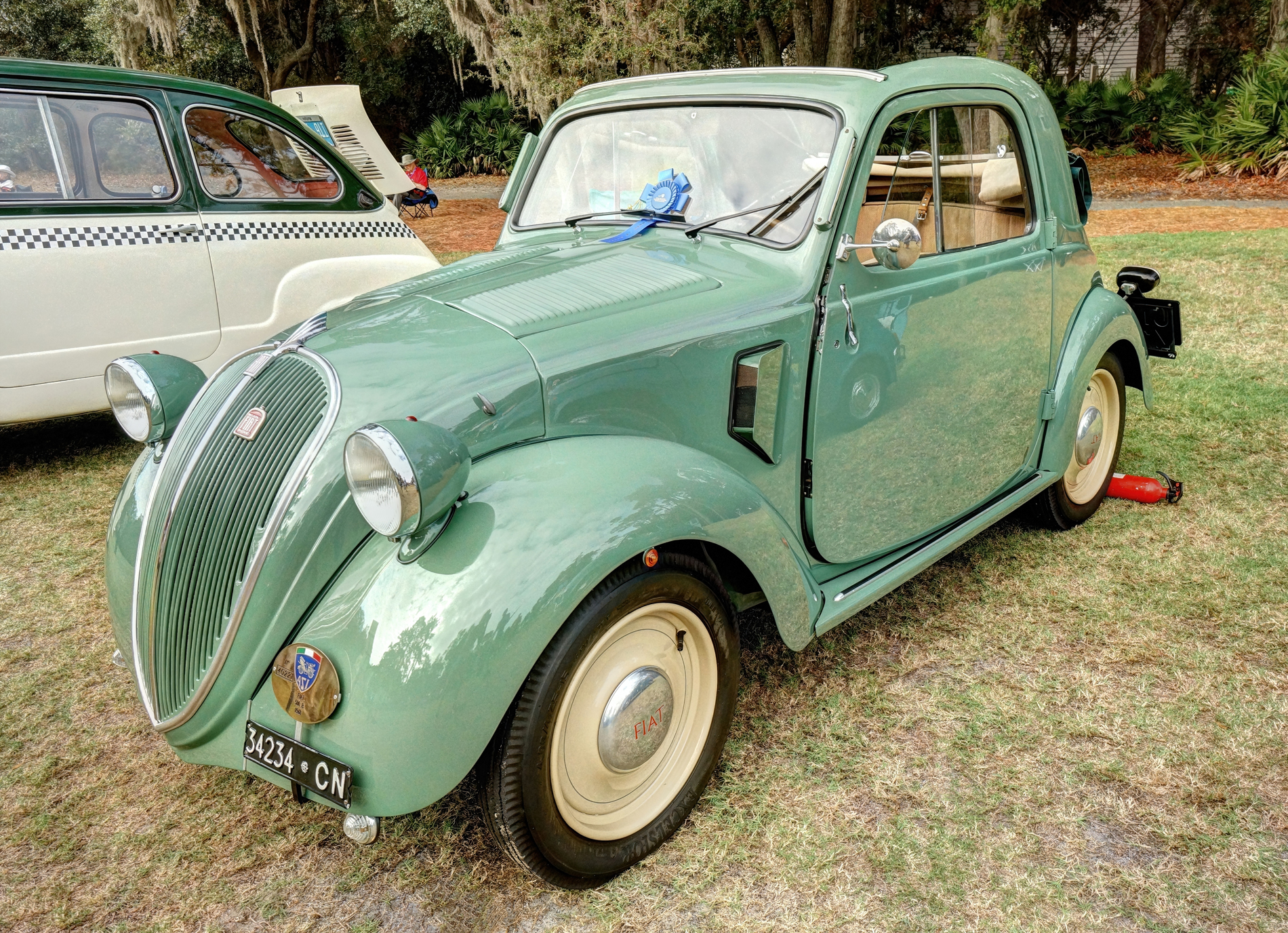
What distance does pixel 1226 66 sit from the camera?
A: 1973 centimetres

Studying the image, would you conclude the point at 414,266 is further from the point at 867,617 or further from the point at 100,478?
the point at 867,617

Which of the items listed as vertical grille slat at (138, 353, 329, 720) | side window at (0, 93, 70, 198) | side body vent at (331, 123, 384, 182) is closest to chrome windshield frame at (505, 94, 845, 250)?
vertical grille slat at (138, 353, 329, 720)

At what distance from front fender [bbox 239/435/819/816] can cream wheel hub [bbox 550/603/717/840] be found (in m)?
0.22

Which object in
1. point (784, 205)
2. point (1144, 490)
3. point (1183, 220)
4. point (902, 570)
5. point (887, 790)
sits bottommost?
point (887, 790)

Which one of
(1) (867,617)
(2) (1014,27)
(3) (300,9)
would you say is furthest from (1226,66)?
(1) (867,617)

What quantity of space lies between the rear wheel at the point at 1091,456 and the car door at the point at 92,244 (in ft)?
14.6

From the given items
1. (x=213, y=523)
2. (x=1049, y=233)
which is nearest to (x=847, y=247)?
(x=1049, y=233)

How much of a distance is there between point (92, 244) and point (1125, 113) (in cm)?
1787

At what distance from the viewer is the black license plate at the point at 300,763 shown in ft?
6.56

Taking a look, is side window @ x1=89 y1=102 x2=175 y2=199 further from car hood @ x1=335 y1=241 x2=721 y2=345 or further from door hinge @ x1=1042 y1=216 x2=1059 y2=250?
door hinge @ x1=1042 y1=216 x2=1059 y2=250

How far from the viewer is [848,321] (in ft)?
9.39

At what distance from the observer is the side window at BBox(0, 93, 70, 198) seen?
4.77 m

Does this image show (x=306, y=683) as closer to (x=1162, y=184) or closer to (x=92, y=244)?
(x=92, y=244)

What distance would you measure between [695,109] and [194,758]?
240 centimetres
